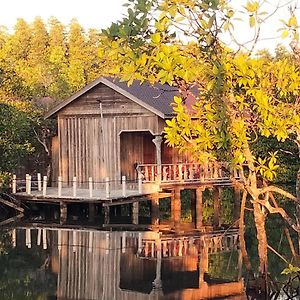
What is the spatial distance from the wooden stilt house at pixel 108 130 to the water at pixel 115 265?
4.81 m

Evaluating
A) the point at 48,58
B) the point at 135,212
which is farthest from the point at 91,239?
the point at 48,58

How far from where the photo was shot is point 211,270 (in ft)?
56.6

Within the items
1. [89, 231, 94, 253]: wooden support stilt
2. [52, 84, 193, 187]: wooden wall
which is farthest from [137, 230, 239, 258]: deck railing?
[52, 84, 193, 187]: wooden wall

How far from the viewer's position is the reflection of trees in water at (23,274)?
1554 centimetres

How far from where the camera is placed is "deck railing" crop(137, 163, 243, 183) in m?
25.2

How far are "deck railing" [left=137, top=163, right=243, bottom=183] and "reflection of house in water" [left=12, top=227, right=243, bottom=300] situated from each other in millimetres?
3002

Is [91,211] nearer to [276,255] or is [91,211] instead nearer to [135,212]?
[135,212]

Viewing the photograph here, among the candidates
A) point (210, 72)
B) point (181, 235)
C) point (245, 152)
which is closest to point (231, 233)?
point (181, 235)

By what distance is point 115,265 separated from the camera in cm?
1800

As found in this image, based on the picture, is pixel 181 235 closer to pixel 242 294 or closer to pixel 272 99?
pixel 242 294

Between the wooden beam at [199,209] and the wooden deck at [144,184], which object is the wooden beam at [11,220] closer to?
the wooden deck at [144,184]

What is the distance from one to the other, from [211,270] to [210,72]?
851 cm

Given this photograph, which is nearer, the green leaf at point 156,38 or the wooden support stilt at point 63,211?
the green leaf at point 156,38

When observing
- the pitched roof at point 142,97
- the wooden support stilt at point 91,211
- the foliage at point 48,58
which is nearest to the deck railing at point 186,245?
the wooden support stilt at point 91,211
